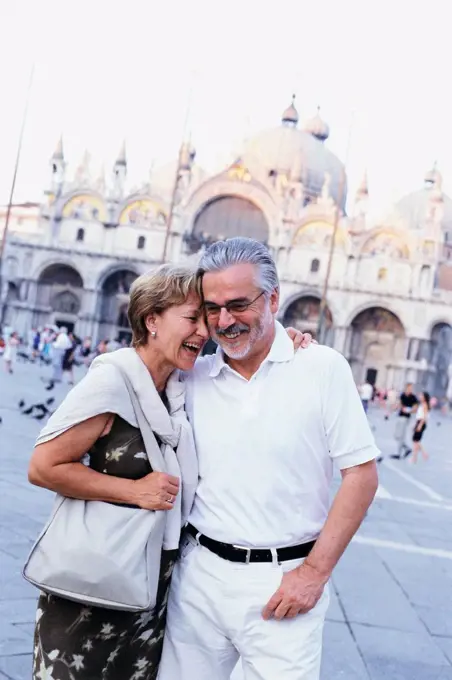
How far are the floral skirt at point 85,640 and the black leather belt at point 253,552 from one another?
16cm

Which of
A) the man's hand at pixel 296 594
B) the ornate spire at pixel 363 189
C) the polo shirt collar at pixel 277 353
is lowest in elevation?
the man's hand at pixel 296 594

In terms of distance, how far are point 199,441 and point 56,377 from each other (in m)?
15.9

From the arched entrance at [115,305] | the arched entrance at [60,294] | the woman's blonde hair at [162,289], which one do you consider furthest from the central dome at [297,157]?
the woman's blonde hair at [162,289]

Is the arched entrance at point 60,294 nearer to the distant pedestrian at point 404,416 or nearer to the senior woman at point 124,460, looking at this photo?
the distant pedestrian at point 404,416

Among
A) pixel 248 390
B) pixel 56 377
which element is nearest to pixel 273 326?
pixel 248 390

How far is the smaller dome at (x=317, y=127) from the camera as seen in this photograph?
A: 57250 millimetres

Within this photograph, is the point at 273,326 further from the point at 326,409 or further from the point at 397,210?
the point at 397,210

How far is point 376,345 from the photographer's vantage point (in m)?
39.7

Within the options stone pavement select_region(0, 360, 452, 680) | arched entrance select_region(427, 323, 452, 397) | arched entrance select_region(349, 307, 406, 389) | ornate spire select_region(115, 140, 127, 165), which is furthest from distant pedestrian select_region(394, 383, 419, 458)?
ornate spire select_region(115, 140, 127, 165)

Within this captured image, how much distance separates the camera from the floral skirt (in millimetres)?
1893

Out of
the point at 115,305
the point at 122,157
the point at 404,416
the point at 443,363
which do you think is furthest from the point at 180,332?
the point at 443,363

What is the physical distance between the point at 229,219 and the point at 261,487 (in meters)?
39.6

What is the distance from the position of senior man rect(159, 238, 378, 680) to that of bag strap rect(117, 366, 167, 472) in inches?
5.8

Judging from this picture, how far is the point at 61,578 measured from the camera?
179cm
